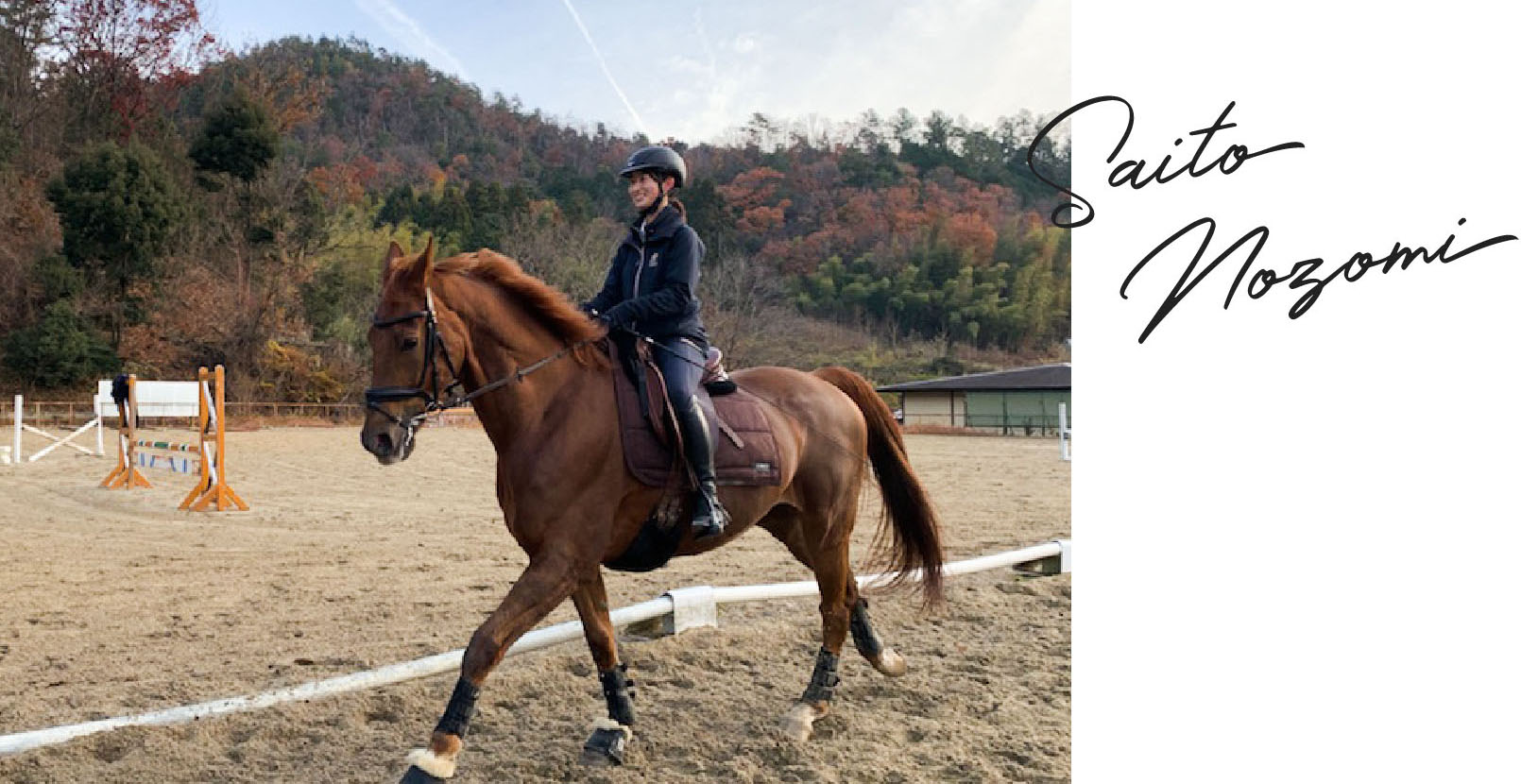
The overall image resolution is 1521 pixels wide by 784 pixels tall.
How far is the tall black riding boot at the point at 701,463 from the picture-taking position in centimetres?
401

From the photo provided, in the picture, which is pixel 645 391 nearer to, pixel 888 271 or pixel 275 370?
pixel 275 370

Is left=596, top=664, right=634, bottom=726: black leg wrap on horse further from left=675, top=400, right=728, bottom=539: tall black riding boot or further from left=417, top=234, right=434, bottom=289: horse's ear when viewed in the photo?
left=417, top=234, right=434, bottom=289: horse's ear

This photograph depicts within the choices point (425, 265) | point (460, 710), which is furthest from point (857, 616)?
point (425, 265)

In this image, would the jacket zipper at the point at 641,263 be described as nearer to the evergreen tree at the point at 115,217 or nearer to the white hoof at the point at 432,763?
the white hoof at the point at 432,763

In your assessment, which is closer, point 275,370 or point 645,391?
point 645,391

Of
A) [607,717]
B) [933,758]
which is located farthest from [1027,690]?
[607,717]

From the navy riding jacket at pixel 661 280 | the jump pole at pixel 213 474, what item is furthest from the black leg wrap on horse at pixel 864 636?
the jump pole at pixel 213 474

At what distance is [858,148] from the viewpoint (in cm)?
9256

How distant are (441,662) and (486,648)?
3.96 ft

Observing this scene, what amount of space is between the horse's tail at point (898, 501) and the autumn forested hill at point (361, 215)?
31.4 meters

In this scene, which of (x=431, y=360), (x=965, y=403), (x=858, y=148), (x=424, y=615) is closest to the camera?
(x=431, y=360)

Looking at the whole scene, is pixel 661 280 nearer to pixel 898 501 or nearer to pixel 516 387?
pixel 516 387

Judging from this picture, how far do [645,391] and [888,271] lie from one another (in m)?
66.1

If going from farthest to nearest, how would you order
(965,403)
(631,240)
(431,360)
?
(965,403) < (631,240) < (431,360)
